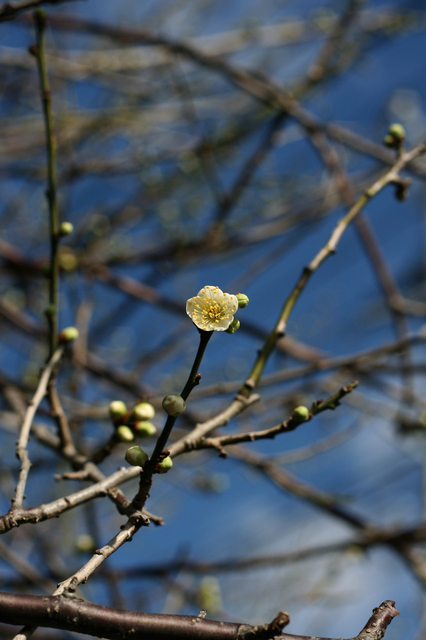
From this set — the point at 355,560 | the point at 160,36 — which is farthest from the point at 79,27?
the point at 355,560

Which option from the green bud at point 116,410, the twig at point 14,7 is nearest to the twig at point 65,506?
the green bud at point 116,410

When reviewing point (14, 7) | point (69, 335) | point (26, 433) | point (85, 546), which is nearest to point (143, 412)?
point (26, 433)

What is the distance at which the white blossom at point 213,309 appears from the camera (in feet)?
3.72

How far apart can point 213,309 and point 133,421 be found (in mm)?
635

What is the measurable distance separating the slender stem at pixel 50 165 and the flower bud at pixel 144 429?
15.7 inches

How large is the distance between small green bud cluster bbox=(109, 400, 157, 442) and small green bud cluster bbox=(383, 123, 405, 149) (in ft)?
4.45

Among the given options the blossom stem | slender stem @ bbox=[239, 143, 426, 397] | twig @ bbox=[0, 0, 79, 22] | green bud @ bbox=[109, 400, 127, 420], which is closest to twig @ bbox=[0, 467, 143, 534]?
the blossom stem

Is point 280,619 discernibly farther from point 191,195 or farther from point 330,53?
point 191,195

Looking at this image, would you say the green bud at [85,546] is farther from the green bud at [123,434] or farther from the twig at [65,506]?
the twig at [65,506]

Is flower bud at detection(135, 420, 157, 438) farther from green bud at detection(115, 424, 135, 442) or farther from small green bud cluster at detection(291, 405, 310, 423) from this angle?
small green bud cluster at detection(291, 405, 310, 423)

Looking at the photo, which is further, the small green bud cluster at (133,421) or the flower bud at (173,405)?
the small green bud cluster at (133,421)

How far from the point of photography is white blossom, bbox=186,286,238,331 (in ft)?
3.72

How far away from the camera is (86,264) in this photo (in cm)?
374

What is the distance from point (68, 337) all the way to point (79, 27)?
9.04 feet
